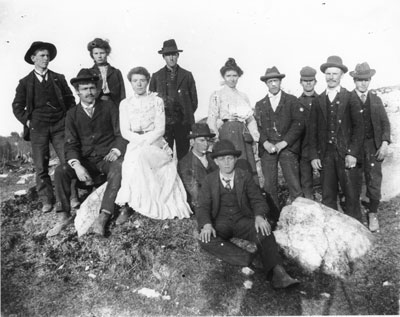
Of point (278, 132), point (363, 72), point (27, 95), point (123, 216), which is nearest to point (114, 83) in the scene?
point (27, 95)

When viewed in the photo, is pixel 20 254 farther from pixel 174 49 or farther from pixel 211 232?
pixel 174 49

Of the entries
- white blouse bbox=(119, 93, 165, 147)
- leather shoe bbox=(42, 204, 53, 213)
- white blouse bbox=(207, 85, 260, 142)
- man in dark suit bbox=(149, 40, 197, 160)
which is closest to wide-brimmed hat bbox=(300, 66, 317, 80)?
white blouse bbox=(207, 85, 260, 142)

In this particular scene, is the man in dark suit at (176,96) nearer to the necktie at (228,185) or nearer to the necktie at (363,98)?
the necktie at (228,185)

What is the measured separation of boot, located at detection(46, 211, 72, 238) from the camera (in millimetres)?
5230

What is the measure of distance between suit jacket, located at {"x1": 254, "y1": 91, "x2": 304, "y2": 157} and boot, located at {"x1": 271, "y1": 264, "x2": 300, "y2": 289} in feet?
6.31

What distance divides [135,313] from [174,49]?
4317 millimetres

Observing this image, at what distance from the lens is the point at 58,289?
4.28 meters

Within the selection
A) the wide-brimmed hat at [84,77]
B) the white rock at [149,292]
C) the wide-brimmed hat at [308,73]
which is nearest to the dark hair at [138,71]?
the wide-brimmed hat at [84,77]

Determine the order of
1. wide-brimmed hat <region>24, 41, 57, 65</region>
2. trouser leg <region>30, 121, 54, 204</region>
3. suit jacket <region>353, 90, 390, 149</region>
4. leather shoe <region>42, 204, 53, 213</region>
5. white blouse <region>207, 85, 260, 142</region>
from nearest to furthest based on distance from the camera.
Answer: suit jacket <region>353, 90, 390, 149</region>
white blouse <region>207, 85, 260, 142</region>
wide-brimmed hat <region>24, 41, 57, 65</region>
trouser leg <region>30, 121, 54, 204</region>
leather shoe <region>42, 204, 53, 213</region>

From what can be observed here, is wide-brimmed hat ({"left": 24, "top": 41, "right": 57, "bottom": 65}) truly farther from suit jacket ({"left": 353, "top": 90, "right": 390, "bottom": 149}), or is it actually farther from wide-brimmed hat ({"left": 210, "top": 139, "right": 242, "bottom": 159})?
suit jacket ({"left": 353, "top": 90, "right": 390, "bottom": 149})

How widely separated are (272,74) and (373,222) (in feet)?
8.41

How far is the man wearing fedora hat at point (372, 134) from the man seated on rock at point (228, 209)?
6.37 feet

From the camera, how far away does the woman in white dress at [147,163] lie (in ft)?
16.1

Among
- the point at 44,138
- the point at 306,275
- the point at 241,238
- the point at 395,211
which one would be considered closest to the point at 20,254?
the point at 44,138
